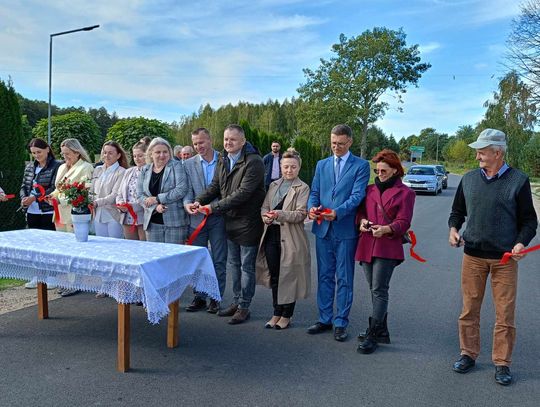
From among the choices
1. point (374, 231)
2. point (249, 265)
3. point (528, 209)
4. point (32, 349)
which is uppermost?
point (528, 209)

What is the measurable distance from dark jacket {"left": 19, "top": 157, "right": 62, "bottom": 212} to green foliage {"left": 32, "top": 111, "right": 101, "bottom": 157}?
22.3 metres

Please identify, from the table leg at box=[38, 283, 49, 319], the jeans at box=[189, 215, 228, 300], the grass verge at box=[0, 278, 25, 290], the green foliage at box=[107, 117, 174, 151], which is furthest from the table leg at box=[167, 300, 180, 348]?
the green foliage at box=[107, 117, 174, 151]

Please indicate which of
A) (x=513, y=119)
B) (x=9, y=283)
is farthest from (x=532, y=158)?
(x=9, y=283)

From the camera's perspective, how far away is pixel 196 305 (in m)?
5.58

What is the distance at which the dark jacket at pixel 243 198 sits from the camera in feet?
16.7

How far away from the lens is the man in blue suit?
470cm

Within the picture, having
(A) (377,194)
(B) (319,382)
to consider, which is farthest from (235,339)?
(A) (377,194)

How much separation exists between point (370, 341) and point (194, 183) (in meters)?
2.64

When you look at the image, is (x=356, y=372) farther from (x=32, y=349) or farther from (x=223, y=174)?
(x=32, y=349)

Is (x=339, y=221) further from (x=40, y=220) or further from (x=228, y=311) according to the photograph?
(x=40, y=220)

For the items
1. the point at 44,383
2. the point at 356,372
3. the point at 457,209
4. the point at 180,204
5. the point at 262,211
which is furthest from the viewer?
the point at 180,204

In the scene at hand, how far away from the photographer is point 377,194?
4.55 metres

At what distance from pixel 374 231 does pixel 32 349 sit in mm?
3237

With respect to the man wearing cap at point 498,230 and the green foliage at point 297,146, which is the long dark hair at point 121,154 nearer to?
the man wearing cap at point 498,230
